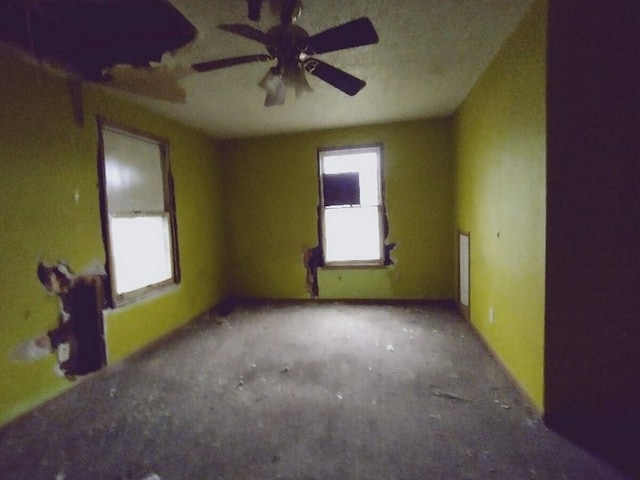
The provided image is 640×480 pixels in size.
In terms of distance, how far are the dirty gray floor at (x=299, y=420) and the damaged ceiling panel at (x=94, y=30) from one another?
2466 mm

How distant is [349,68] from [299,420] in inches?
105

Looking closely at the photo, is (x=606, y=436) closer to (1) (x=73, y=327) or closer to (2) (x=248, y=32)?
(2) (x=248, y=32)

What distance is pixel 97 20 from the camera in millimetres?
2059

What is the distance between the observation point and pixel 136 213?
349cm

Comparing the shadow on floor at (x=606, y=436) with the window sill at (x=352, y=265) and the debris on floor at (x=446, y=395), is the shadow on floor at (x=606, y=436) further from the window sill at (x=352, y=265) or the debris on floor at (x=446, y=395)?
the window sill at (x=352, y=265)

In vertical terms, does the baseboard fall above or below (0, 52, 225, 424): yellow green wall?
below

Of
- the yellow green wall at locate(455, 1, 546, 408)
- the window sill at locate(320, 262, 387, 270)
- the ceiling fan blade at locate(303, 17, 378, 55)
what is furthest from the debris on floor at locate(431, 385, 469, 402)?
the window sill at locate(320, 262, 387, 270)

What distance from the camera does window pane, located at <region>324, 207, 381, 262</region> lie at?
16.0ft

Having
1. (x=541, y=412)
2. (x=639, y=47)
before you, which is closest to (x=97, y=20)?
(x=639, y=47)

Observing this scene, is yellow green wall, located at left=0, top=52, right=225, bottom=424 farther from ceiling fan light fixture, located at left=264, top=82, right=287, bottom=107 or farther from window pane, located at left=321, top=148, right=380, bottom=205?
window pane, located at left=321, top=148, right=380, bottom=205

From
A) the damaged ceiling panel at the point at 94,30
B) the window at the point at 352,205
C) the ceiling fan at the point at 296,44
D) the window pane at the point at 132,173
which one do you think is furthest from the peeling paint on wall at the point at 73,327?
the window at the point at 352,205

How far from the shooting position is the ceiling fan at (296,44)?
1.81 m

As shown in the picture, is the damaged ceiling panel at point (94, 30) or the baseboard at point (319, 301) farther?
the baseboard at point (319, 301)

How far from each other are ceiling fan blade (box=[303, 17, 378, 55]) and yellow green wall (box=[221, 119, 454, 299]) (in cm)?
286
